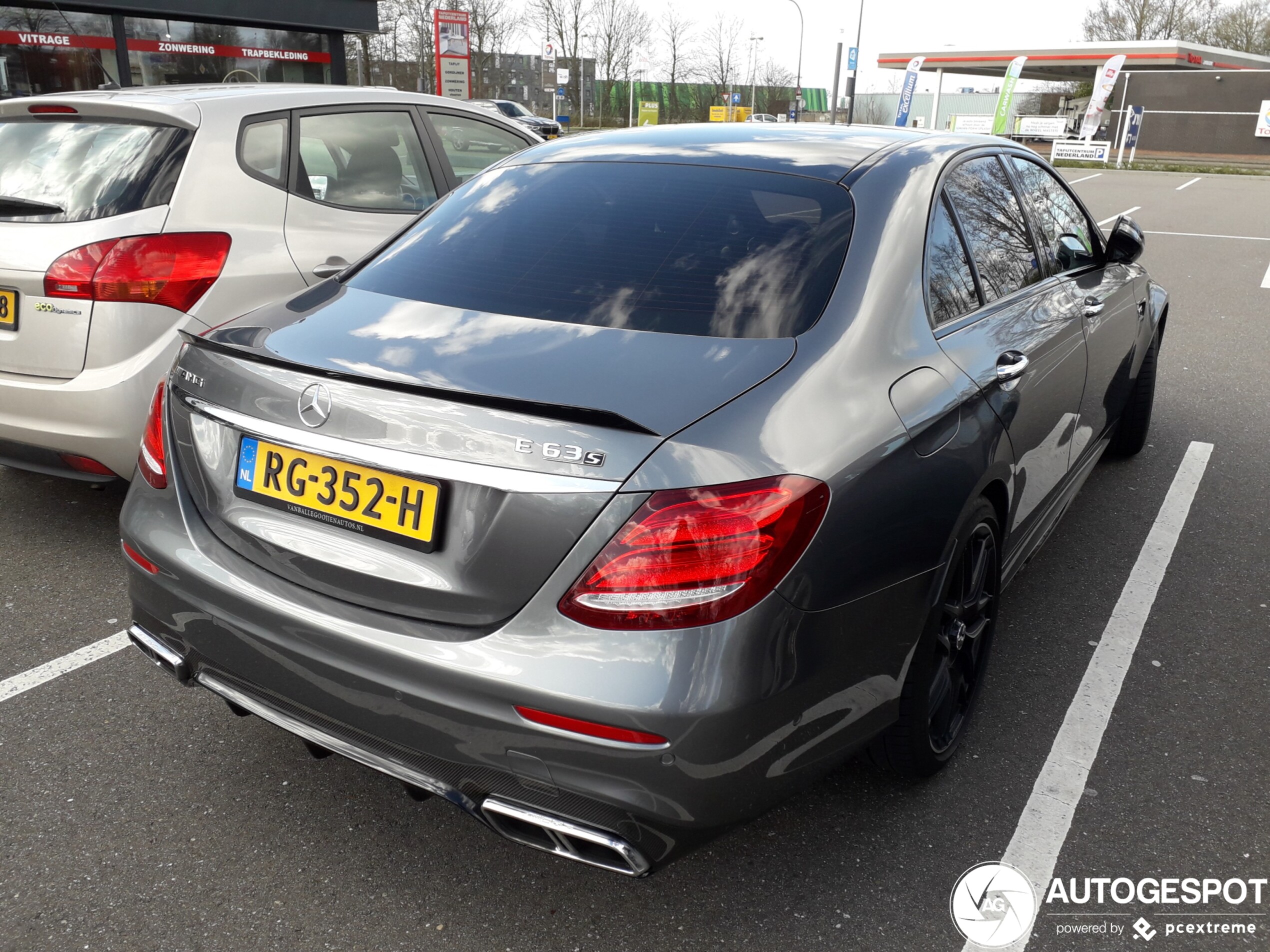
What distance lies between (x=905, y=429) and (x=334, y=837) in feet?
5.23

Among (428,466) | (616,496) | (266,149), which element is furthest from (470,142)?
(616,496)

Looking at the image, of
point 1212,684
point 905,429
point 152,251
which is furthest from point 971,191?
point 152,251

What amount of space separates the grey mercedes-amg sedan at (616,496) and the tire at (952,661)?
0.01 meters

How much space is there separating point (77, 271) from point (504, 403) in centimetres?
250

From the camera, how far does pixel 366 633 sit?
1.92m

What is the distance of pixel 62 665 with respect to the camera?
3148 mm

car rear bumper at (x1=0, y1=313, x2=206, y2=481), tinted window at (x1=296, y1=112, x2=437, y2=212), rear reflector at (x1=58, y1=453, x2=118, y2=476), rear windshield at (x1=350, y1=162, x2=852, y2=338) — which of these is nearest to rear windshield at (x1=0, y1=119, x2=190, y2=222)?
car rear bumper at (x1=0, y1=313, x2=206, y2=481)

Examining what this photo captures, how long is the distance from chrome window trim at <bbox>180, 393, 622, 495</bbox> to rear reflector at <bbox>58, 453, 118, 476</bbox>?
6.46ft

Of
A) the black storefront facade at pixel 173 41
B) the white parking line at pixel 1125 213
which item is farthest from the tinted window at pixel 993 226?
the black storefront facade at pixel 173 41

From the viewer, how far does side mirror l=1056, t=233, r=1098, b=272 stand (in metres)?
3.60

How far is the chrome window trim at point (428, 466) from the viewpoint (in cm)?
175

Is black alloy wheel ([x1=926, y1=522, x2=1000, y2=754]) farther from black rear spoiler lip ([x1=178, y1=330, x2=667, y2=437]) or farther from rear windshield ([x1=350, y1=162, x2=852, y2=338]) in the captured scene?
black rear spoiler lip ([x1=178, y1=330, x2=667, y2=437])

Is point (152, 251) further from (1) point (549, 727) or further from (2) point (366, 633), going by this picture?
(1) point (549, 727)

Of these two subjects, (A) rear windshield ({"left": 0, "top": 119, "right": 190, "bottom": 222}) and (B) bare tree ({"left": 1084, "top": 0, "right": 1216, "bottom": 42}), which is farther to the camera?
(B) bare tree ({"left": 1084, "top": 0, "right": 1216, "bottom": 42})
